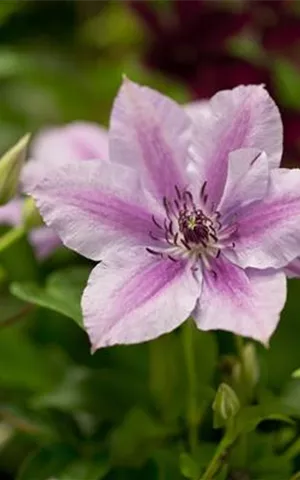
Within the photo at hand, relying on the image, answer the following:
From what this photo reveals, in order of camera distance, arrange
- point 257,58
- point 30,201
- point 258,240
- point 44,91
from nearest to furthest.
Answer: point 258,240 < point 30,201 < point 257,58 < point 44,91

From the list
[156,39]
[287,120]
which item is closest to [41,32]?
A: [156,39]

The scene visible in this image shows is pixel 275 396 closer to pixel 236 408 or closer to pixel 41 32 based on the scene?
pixel 236 408

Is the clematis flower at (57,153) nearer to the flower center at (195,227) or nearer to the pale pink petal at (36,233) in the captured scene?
the pale pink petal at (36,233)

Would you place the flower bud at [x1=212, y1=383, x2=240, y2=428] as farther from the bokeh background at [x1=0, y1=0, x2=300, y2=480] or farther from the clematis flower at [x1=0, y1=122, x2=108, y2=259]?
the clematis flower at [x1=0, y1=122, x2=108, y2=259]

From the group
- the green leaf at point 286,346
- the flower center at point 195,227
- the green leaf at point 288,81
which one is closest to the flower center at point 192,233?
the flower center at point 195,227

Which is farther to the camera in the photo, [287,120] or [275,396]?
[287,120]

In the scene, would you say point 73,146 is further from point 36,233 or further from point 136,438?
point 136,438

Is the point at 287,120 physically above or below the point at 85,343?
above

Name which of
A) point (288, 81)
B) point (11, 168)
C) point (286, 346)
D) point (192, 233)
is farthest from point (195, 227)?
point (288, 81)
